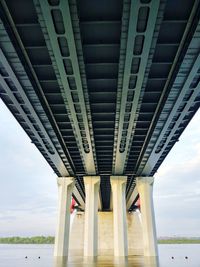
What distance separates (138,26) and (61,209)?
4023 centimetres

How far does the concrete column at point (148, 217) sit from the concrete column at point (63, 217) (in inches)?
524

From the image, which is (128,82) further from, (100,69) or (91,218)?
(91,218)

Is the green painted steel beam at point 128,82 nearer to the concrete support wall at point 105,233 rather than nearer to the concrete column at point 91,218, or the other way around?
the concrete column at point 91,218

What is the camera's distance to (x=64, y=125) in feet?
115

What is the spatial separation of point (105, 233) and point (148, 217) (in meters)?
38.1

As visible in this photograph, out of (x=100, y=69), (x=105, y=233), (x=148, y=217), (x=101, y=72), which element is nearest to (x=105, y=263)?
(x=148, y=217)

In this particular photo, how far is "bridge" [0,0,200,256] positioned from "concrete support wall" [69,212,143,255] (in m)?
47.2

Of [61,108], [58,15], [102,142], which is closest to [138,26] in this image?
[58,15]

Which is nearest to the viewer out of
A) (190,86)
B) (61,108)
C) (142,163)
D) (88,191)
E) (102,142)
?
(190,86)

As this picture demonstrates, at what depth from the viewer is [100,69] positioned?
2402 cm

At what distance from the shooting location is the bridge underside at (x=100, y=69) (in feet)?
57.3

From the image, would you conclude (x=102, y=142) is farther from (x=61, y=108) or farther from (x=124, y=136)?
(x=61, y=108)

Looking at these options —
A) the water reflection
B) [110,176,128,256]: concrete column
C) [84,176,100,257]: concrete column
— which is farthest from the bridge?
the water reflection

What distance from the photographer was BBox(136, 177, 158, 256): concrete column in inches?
1956
